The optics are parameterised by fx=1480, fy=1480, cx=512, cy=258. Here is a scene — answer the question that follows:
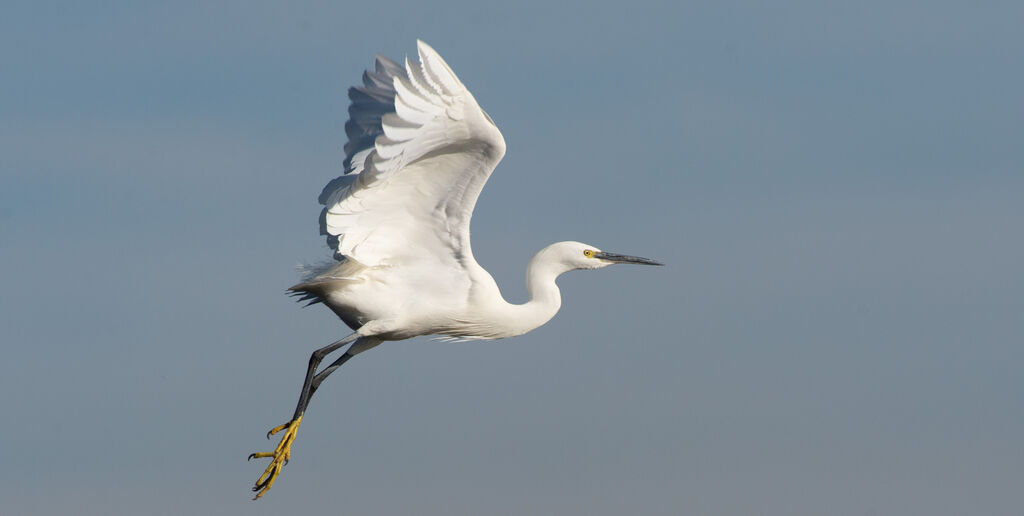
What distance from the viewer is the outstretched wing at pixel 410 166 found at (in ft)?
61.4

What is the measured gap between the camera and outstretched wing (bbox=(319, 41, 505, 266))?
1870cm

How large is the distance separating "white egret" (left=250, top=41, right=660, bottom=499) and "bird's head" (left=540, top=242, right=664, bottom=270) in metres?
0.02

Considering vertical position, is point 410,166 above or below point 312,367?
above

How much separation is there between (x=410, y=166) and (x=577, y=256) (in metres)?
3.61

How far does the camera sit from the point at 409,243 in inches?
827

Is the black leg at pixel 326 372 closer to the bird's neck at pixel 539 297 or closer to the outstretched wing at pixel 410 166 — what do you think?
the outstretched wing at pixel 410 166

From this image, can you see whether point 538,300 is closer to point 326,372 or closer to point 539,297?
point 539,297

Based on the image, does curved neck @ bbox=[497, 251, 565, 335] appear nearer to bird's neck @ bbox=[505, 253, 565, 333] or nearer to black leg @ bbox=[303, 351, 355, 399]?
bird's neck @ bbox=[505, 253, 565, 333]


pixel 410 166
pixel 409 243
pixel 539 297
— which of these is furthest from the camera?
pixel 539 297

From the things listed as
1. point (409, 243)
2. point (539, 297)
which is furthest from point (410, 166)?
Answer: point (539, 297)

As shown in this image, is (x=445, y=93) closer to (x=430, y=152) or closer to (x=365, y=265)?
(x=430, y=152)

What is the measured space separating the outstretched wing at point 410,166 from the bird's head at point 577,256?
1721 millimetres

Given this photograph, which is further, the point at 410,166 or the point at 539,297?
the point at 539,297

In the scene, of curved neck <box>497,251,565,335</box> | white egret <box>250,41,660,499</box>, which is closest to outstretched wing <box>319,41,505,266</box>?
white egret <box>250,41,660,499</box>
